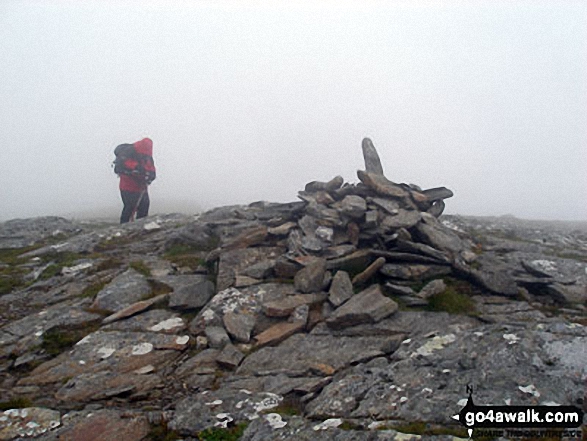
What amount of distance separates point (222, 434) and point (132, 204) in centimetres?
2052

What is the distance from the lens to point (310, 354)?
805 cm

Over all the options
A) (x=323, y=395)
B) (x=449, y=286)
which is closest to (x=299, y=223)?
(x=449, y=286)

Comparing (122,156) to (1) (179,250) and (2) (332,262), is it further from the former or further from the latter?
(2) (332,262)

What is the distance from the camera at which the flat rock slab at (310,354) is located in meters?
7.54

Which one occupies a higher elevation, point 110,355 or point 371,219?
point 371,219

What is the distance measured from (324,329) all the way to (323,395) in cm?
260

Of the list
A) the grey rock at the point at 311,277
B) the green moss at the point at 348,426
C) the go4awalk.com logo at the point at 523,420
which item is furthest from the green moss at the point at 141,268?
the go4awalk.com logo at the point at 523,420

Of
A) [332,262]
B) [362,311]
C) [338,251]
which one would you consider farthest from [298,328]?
[338,251]

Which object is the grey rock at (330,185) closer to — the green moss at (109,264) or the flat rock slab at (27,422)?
the green moss at (109,264)

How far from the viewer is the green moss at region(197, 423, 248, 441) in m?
5.58

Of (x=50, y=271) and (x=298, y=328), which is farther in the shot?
(x=50, y=271)

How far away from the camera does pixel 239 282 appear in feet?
35.6

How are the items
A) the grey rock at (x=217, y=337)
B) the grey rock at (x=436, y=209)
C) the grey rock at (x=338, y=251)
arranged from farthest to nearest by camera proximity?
the grey rock at (x=436, y=209) < the grey rock at (x=338, y=251) < the grey rock at (x=217, y=337)

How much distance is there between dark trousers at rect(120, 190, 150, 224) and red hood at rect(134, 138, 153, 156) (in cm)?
256
